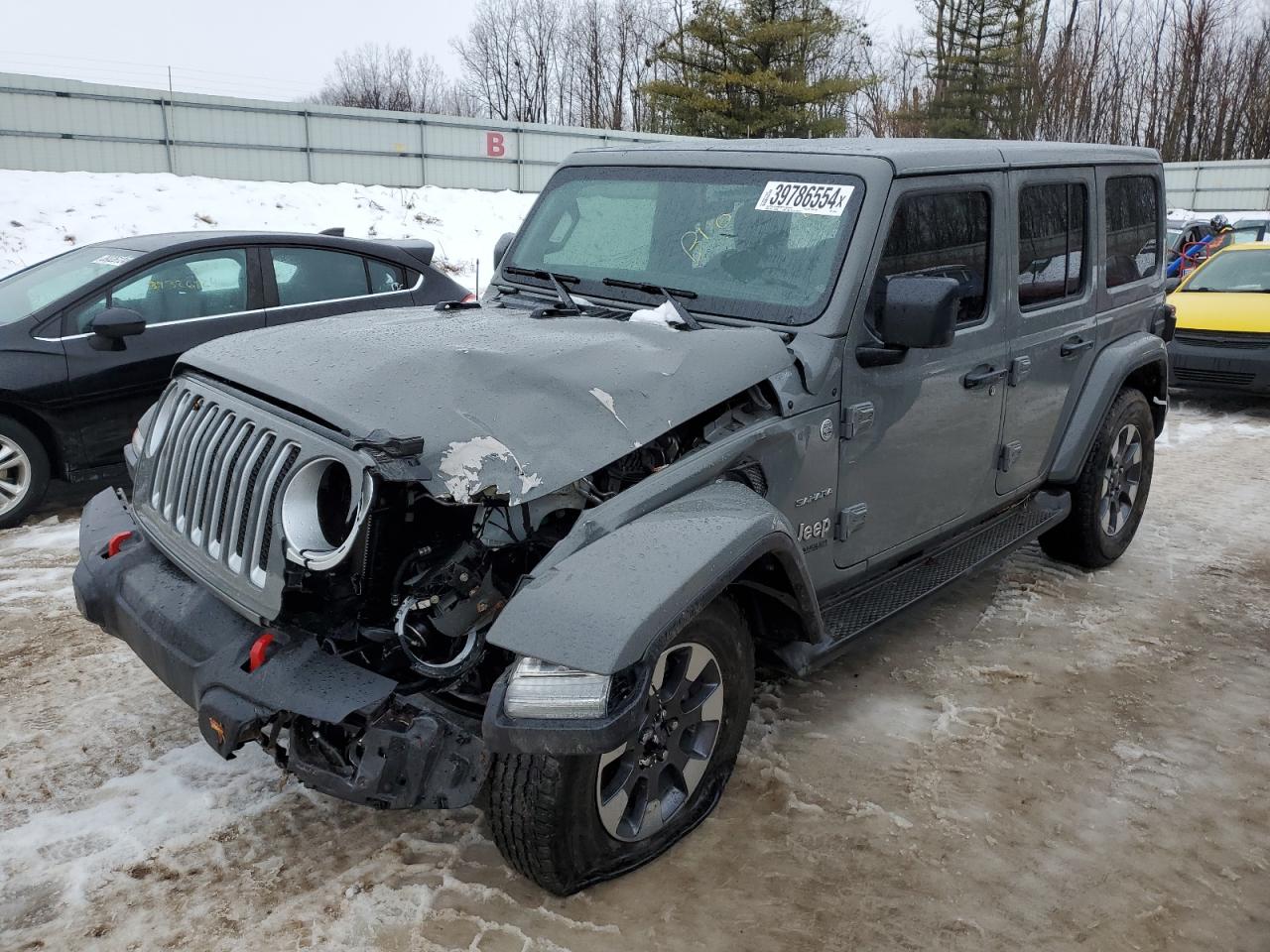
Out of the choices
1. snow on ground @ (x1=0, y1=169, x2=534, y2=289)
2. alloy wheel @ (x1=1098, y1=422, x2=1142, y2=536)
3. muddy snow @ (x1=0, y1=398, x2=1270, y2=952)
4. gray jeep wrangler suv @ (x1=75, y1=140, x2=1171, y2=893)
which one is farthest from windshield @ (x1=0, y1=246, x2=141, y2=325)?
snow on ground @ (x1=0, y1=169, x2=534, y2=289)

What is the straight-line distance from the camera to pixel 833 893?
2982 mm

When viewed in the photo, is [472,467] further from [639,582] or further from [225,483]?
[225,483]

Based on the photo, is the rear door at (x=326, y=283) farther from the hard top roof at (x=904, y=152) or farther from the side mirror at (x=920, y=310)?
the side mirror at (x=920, y=310)

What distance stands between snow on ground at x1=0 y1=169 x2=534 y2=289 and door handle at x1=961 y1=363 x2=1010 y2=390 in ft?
48.8

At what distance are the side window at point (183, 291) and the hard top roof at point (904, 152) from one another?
305 cm

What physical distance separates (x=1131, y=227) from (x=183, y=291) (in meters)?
5.38

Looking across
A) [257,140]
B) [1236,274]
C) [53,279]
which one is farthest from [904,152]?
[257,140]

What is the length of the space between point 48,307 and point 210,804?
396 cm

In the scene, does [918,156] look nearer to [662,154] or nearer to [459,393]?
[662,154]

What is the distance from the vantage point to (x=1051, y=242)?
4.52 m

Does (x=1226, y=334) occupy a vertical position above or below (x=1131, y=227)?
below

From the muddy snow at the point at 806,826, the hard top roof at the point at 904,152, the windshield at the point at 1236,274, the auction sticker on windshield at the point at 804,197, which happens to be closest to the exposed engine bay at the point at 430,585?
the muddy snow at the point at 806,826

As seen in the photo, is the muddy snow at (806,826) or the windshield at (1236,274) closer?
the muddy snow at (806,826)

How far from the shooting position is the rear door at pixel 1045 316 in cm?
433
